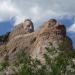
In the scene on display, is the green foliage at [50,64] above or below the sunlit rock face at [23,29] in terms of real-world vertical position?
below

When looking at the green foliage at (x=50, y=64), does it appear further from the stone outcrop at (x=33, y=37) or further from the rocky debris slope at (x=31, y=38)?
Result: the stone outcrop at (x=33, y=37)

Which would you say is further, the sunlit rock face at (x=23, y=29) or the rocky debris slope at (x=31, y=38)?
the sunlit rock face at (x=23, y=29)

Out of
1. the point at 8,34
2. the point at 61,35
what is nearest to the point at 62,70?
the point at 61,35

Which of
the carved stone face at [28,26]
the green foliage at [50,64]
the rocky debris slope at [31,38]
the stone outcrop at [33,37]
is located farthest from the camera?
the carved stone face at [28,26]

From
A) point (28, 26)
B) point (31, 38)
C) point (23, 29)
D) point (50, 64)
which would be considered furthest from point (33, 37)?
point (50, 64)

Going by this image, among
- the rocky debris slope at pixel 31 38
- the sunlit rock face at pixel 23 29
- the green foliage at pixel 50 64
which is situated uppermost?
the sunlit rock face at pixel 23 29

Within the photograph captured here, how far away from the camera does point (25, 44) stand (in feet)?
154

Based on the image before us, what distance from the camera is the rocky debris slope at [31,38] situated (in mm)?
40656

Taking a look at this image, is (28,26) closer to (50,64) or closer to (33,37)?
(33,37)

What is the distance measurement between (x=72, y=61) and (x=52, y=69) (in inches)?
37.1

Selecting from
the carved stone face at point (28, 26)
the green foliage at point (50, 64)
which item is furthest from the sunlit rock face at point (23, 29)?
the green foliage at point (50, 64)

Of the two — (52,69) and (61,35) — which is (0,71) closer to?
(52,69)

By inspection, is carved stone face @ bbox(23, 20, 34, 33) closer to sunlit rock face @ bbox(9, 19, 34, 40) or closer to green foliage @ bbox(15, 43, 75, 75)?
sunlit rock face @ bbox(9, 19, 34, 40)

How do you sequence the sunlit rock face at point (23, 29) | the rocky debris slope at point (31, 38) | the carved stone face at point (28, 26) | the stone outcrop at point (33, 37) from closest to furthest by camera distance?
1. the rocky debris slope at point (31, 38)
2. the stone outcrop at point (33, 37)
3. the carved stone face at point (28, 26)
4. the sunlit rock face at point (23, 29)
